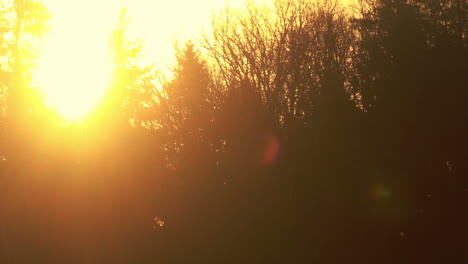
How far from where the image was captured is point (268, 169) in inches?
622

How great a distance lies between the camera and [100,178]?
59.4 ft

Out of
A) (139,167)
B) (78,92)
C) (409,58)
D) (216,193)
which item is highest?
(78,92)

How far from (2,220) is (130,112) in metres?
6.09

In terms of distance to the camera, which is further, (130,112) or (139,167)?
(130,112)

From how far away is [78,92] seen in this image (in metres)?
27.3

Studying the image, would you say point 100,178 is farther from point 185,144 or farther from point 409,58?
point 409,58

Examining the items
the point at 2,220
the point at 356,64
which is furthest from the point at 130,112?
the point at 356,64

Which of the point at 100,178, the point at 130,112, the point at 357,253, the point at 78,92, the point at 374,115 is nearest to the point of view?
the point at 357,253

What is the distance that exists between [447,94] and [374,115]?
2106 millimetres

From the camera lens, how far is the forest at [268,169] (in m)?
15.7

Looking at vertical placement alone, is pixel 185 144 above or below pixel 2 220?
above

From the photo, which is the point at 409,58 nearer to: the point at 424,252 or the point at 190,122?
the point at 424,252

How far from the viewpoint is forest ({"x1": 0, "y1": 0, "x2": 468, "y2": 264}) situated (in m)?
15.7

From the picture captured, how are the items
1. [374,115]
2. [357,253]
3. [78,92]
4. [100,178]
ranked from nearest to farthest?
[357,253] < [374,115] < [100,178] < [78,92]
